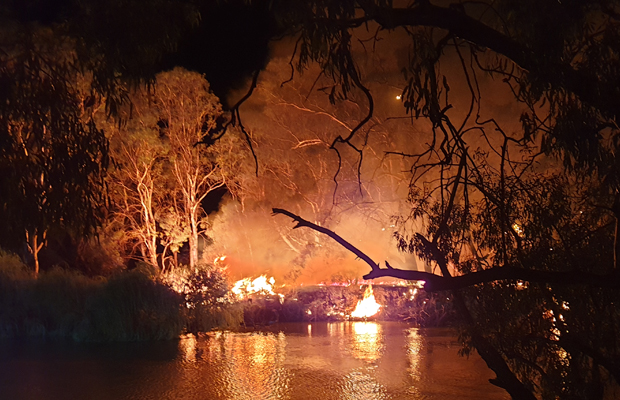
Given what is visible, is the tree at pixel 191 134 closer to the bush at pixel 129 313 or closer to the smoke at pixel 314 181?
the smoke at pixel 314 181

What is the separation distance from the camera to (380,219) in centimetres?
2588

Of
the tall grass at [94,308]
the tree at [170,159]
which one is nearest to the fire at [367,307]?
the tall grass at [94,308]

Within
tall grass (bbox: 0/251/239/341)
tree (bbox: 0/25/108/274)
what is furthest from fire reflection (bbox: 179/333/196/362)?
tree (bbox: 0/25/108/274)

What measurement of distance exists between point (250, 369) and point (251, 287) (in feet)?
A: 37.6

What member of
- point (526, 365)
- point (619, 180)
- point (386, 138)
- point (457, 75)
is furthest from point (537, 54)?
point (386, 138)

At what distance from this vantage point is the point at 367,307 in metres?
20.8

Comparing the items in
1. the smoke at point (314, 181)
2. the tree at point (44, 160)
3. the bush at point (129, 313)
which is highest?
the smoke at point (314, 181)

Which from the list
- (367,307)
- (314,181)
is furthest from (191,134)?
(367,307)

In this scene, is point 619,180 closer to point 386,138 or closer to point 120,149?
point 386,138

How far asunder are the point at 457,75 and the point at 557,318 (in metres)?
13.6

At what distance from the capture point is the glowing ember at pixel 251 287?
20641mm

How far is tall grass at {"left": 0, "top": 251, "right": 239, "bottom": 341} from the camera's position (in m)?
15.3

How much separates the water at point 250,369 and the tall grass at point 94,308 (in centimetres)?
78

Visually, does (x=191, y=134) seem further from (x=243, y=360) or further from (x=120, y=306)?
(x=243, y=360)
